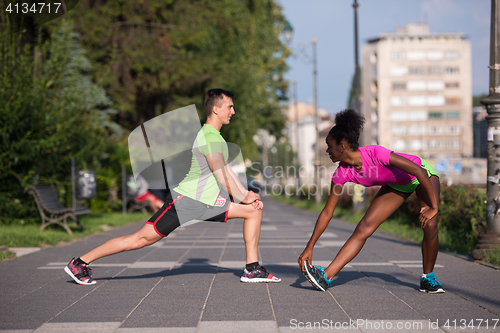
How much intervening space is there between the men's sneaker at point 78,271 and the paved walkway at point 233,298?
100mm

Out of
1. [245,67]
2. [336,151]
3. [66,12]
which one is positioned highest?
[66,12]

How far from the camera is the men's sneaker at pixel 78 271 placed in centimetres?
571

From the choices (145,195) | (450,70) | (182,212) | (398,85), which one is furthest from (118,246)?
(450,70)

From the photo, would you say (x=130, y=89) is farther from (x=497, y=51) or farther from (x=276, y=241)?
(x=497, y=51)

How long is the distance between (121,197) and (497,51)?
16693 mm

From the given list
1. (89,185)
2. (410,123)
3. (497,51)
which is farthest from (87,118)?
(410,123)

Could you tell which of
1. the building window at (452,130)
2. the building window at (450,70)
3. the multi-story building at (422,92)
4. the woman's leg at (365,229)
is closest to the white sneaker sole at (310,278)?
the woman's leg at (365,229)

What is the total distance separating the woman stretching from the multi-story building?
94.7m

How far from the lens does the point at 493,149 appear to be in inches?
314

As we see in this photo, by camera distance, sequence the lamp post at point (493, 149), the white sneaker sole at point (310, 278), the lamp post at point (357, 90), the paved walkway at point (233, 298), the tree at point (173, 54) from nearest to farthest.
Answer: the paved walkway at point (233, 298) < the white sneaker sole at point (310, 278) < the lamp post at point (493, 149) < the lamp post at point (357, 90) < the tree at point (173, 54)

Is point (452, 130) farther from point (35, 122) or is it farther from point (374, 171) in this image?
point (374, 171)

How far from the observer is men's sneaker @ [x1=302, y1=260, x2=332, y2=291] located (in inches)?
202

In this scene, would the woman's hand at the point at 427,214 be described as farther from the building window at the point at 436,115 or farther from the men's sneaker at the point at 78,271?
the building window at the point at 436,115

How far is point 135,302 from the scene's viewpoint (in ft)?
16.4
